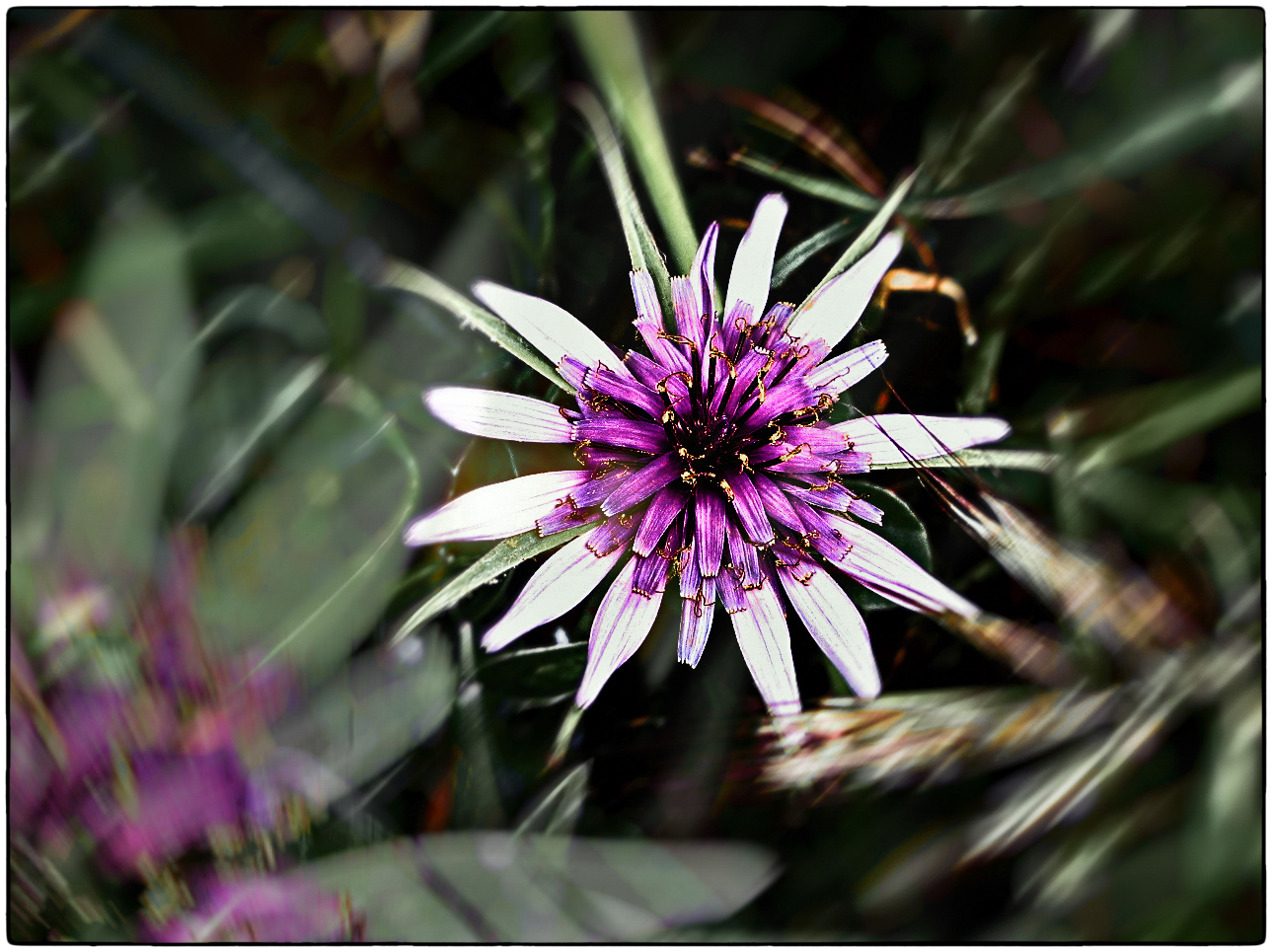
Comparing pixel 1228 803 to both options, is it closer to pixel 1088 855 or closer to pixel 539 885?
pixel 1088 855

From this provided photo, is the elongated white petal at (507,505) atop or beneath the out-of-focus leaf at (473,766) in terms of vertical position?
atop

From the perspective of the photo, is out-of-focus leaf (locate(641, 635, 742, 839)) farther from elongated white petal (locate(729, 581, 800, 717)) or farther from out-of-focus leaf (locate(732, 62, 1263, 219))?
out-of-focus leaf (locate(732, 62, 1263, 219))

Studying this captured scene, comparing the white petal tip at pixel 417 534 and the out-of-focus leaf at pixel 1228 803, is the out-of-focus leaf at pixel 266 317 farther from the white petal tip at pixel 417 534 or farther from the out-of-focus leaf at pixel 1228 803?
the out-of-focus leaf at pixel 1228 803

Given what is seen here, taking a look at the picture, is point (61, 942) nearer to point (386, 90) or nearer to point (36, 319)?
point (36, 319)

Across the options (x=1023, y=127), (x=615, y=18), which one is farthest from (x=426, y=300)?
(x=1023, y=127)

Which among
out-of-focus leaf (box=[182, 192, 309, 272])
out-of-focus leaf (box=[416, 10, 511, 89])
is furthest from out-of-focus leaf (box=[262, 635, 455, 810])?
out-of-focus leaf (box=[416, 10, 511, 89])

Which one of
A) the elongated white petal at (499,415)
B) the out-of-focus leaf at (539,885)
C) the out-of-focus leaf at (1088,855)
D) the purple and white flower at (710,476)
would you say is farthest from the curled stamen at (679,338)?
the out-of-focus leaf at (1088,855)
